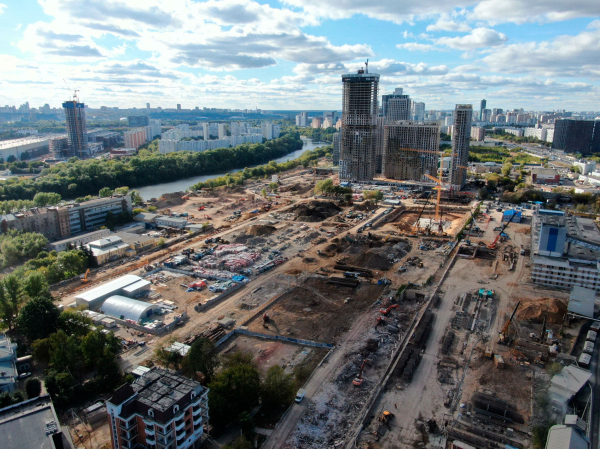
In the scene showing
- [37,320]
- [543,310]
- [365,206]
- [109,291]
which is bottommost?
[543,310]

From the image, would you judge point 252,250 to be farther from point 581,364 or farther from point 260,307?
point 581,364

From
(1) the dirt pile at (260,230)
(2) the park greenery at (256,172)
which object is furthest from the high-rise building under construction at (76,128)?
(1) the dirt pile at (260,230)

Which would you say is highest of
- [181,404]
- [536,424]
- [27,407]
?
[181,404]

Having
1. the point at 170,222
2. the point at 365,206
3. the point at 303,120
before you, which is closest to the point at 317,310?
the point at 170,222

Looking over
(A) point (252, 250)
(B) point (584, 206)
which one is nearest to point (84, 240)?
(A) point (252, 250)

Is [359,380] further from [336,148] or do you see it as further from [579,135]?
[579,135]

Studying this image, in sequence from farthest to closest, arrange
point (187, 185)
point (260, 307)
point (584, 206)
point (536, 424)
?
point (187, 185)
point (584, 206)
point (260, 307)
point (536, 424)
